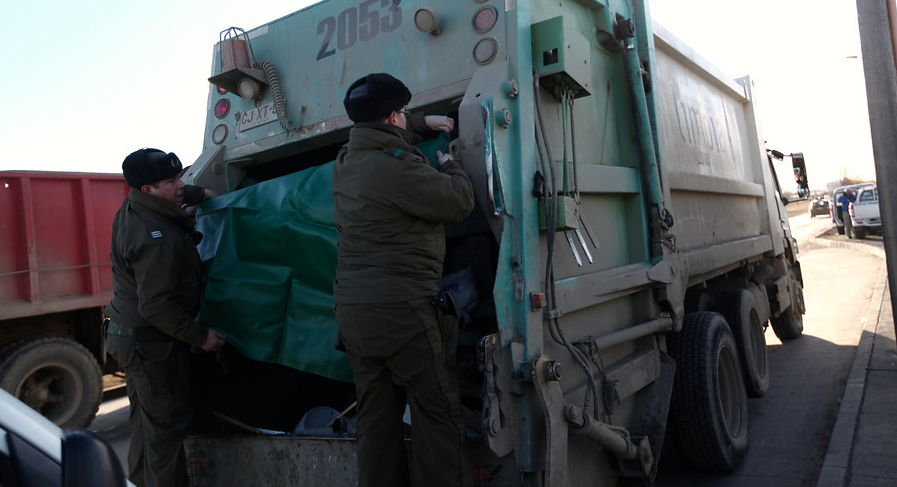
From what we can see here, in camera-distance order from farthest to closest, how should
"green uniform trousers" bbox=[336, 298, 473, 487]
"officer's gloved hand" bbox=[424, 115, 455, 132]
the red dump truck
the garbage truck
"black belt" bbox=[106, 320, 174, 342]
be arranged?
the red dump truck < "black belt" bbox=[106, 320, 174, 342] < "officer's gloved hand" bbox=[424, 115, 455, 132] < the garbage truck < "green uniform trousers" bbox=[336, 298, 473, 487]

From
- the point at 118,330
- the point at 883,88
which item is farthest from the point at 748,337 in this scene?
the point at 118,330

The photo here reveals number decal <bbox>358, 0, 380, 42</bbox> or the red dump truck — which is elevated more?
number decal <bbox>358, 0, 380, 42</bbox>

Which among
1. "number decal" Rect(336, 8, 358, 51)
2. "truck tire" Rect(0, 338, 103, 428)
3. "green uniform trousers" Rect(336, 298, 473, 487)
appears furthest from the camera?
"truck tire" Rect(0, 338, 103, 428)

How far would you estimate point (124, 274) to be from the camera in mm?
2738

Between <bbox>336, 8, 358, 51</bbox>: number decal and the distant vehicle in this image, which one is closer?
<bbox>336, 8, 358, 51</bbox>: number decal

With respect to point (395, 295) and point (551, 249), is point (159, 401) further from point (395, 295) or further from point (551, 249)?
point (551, 249)

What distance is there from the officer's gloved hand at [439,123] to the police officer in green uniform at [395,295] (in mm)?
260

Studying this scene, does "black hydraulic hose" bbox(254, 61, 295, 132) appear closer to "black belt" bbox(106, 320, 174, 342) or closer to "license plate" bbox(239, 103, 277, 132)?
"license plate" bbox(239, 103, 277, 132)

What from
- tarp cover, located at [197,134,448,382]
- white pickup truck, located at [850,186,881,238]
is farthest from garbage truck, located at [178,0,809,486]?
white pickup truck, located at [850,186,881,238]

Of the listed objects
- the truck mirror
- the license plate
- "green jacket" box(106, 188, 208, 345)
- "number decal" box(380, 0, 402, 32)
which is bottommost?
the truck mirror

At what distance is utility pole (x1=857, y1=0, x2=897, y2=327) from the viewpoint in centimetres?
455

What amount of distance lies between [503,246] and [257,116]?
185cm

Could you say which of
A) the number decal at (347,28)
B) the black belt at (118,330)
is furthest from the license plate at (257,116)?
the black belt at (118,330)

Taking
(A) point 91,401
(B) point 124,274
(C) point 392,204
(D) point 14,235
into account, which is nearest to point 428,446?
(C) point 392,204
